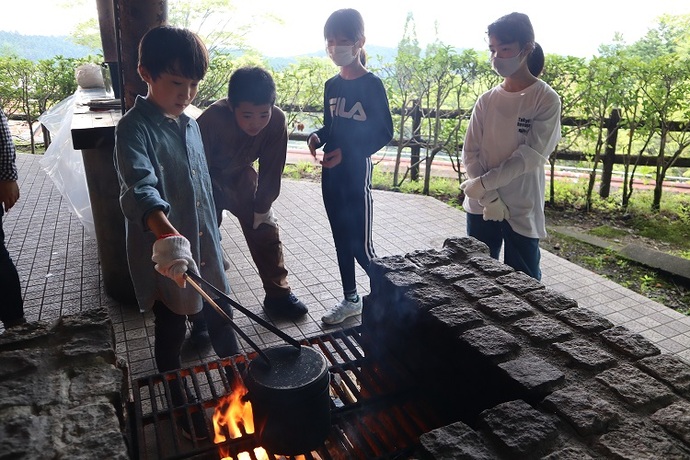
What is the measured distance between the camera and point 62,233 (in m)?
5.48

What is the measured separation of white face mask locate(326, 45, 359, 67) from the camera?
331cm

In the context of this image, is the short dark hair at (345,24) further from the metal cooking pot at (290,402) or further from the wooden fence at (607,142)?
the wooden fence at (607,142)

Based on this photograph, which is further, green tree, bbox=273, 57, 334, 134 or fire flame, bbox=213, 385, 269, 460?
green tree, bbox=273, 57, 334, 134

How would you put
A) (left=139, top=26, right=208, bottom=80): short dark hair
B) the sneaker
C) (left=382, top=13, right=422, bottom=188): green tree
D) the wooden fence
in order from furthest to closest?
1. (left=382, top=13, right=422, bottom=188): green tree
2. the wooden fence
3. the sneaker
4. (left=139, top=26, right=208, bottom=80): short dark hair

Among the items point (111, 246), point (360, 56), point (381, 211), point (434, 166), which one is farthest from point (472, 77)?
point (434, 166)

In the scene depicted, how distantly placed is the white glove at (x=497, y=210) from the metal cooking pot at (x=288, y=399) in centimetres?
183

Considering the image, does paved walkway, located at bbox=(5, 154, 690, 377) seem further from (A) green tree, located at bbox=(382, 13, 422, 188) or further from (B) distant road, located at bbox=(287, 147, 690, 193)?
(B) distant road, located at bbox=(287, 147, 690, 193)

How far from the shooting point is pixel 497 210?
3.15 meters

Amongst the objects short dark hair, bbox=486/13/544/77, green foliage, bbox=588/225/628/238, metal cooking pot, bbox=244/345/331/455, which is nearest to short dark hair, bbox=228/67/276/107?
short dark hair, bbox=486/13/544/77

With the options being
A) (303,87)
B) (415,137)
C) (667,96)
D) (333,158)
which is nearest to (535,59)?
(333,158)

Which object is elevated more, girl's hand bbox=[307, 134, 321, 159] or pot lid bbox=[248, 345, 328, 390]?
girl's hand bbox=[307, 134, 321, 159]

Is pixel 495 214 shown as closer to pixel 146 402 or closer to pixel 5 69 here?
pixel 146 402

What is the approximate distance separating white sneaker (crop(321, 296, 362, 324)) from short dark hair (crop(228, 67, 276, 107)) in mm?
1612

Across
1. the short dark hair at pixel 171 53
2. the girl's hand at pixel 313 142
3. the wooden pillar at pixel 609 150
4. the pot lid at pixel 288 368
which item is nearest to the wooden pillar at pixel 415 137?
the wooden pillar at pixel 609 150
